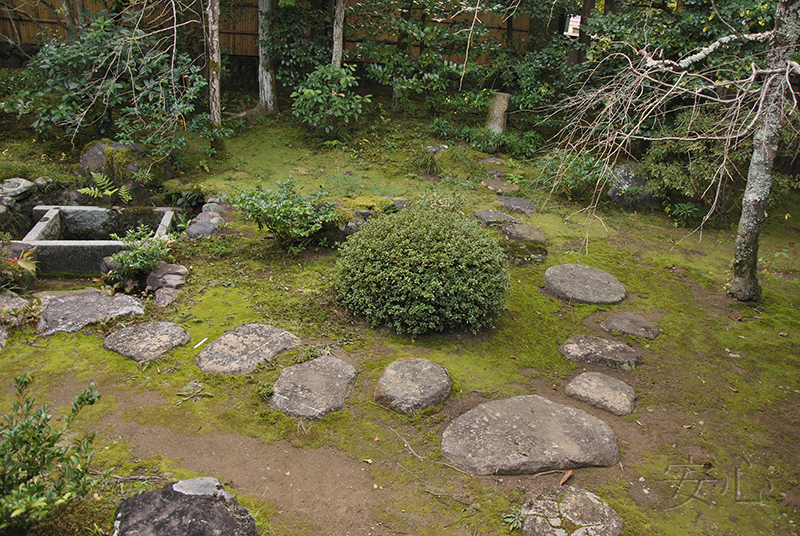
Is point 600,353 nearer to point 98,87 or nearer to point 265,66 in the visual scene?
point 98,87

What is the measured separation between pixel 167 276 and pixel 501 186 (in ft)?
17.7

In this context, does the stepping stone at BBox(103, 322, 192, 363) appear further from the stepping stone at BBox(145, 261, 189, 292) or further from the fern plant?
the fern plant

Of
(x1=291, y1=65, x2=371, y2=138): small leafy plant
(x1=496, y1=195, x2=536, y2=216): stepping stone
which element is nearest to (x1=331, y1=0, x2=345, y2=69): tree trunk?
(x1=291, y1=65, x2=371, y2=138): small leafy plant

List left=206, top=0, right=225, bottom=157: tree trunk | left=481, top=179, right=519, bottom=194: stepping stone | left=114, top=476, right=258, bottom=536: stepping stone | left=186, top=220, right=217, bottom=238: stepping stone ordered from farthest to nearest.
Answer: left=481, top=179, right=519, bottom=194: stepping stone
left=206, top=0, right=225, bottom=157: tree trunk
left=186, top=220, right=217, bottom=238: stepping stone
left=114, top=476, right=258, bottom=536: stepping stone

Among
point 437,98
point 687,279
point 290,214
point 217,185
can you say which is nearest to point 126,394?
point 290,214

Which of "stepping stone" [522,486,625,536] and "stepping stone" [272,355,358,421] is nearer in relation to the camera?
"stepping stone" [522,486,625,536]

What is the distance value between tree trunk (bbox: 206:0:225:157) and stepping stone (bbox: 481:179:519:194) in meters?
4.43

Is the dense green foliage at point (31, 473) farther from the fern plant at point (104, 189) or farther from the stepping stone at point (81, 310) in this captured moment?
the fern plant at point (104, 189)

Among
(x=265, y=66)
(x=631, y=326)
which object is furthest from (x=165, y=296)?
(x=265, y=66)

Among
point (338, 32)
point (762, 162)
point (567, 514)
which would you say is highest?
point (338, 32)

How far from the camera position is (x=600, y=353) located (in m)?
4.57

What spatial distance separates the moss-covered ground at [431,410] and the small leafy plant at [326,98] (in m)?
3.16

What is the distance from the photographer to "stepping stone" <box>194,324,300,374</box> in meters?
3.93

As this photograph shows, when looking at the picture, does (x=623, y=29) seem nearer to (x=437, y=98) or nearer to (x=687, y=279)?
(x=437, y=98)
